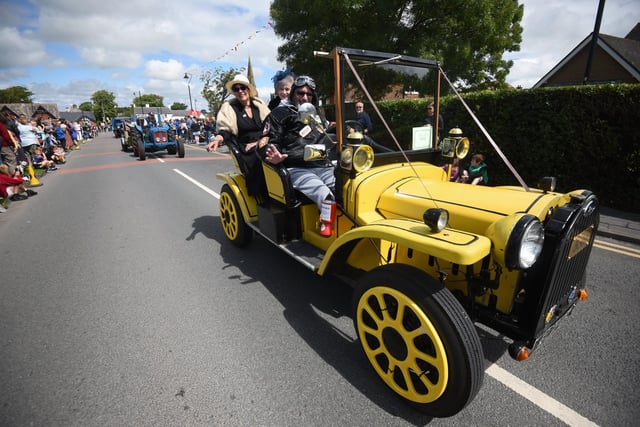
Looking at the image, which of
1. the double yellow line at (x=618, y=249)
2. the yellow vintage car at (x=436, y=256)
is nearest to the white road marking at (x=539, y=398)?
the yellow vintage car at (x=436, y=256)

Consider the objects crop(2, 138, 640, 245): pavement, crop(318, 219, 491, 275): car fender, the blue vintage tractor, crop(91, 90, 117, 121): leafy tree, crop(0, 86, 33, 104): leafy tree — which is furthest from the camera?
crop(91, 90, 117, 121): leafy tree

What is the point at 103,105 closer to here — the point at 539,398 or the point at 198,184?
the point at 198,184

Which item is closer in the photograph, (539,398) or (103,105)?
(539,398)

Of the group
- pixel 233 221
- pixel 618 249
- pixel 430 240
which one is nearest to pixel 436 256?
pixel 430 240

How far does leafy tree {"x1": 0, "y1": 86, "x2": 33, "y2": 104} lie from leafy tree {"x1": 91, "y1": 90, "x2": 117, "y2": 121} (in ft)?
57.1

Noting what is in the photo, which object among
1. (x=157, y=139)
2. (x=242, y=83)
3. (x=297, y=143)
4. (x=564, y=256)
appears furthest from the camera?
(x=157, y=139)

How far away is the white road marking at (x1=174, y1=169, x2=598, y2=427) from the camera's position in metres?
1.78

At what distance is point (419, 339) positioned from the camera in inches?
73.7

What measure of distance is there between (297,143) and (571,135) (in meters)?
5.75

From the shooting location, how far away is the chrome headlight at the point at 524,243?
1526 millimetres

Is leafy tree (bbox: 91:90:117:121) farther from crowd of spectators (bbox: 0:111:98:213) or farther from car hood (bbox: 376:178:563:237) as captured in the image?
car hood (bbox: 376:178:563:237)

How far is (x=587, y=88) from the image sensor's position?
566 centimetres

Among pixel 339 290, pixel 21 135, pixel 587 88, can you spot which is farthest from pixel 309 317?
pixel 21 135

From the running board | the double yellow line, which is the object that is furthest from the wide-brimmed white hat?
the double yellow line
